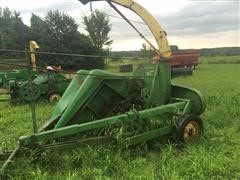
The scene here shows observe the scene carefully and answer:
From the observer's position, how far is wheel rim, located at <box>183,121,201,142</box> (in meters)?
6.13

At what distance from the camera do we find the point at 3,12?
192ft

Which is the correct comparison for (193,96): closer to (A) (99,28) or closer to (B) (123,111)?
(B) (123,111)

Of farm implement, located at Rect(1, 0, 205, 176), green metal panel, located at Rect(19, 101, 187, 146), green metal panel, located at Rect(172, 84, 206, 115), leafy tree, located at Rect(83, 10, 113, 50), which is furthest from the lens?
leafy tree, located at Rect(83, 10, 113, 50)

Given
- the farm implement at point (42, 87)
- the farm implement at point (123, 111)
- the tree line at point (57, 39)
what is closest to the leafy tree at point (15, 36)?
the tree line at point (57, 39)

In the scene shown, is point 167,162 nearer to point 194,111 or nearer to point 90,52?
point 194,111

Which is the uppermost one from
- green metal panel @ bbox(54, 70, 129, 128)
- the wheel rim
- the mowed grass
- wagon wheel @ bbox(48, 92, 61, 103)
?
green metal panel @ bbox(54, 70, 129, 128)

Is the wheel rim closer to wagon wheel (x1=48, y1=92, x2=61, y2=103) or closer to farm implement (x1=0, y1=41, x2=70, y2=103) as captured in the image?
farm implement (x1=0, y1=41, x2=70, y2=103)

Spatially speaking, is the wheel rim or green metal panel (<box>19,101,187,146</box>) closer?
green metal panel (<box>19,101,187,146</box>)

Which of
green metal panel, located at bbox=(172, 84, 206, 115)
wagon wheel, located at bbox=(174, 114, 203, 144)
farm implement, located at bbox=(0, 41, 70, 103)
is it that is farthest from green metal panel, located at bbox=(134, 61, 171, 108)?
farm implement, located at bbox=(0, 41, 70, 103)

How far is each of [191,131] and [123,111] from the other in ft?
3.77

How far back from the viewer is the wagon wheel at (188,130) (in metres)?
6.06

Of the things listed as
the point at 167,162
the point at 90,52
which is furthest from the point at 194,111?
the point at 90,52

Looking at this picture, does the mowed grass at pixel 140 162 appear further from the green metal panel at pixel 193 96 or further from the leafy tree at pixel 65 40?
the leafy tree at pixel 65 40

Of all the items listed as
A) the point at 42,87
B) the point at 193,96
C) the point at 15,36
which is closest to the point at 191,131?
the point at 193,96
